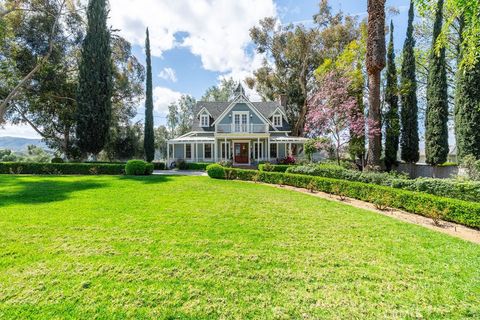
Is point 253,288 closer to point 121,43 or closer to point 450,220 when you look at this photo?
point 450,220

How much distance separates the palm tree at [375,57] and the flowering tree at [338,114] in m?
2.57

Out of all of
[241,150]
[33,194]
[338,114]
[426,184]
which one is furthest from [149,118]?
[426,184]

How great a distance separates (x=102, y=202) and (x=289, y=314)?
6911 mm

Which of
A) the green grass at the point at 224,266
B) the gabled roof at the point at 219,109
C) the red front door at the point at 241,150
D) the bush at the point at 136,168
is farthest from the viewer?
the gabled roof at the point at 219,109

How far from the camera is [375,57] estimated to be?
1183cm

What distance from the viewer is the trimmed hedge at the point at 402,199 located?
6070mm

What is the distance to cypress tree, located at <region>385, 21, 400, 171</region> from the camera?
58.0 feet

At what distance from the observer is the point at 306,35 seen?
28.3 metres

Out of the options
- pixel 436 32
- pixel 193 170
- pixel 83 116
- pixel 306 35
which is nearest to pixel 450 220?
pixel 436 32

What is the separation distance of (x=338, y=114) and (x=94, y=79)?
62.7 ft

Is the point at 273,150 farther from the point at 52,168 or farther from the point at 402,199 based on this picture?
the point at 52,168

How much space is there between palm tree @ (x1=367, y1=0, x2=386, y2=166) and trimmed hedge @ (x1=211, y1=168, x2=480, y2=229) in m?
3.72

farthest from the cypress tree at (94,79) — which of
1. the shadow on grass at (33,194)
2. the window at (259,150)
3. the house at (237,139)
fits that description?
the window at (259,150)

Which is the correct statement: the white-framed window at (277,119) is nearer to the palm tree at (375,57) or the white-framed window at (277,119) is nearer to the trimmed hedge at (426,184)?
the palm tree at (375,57)
